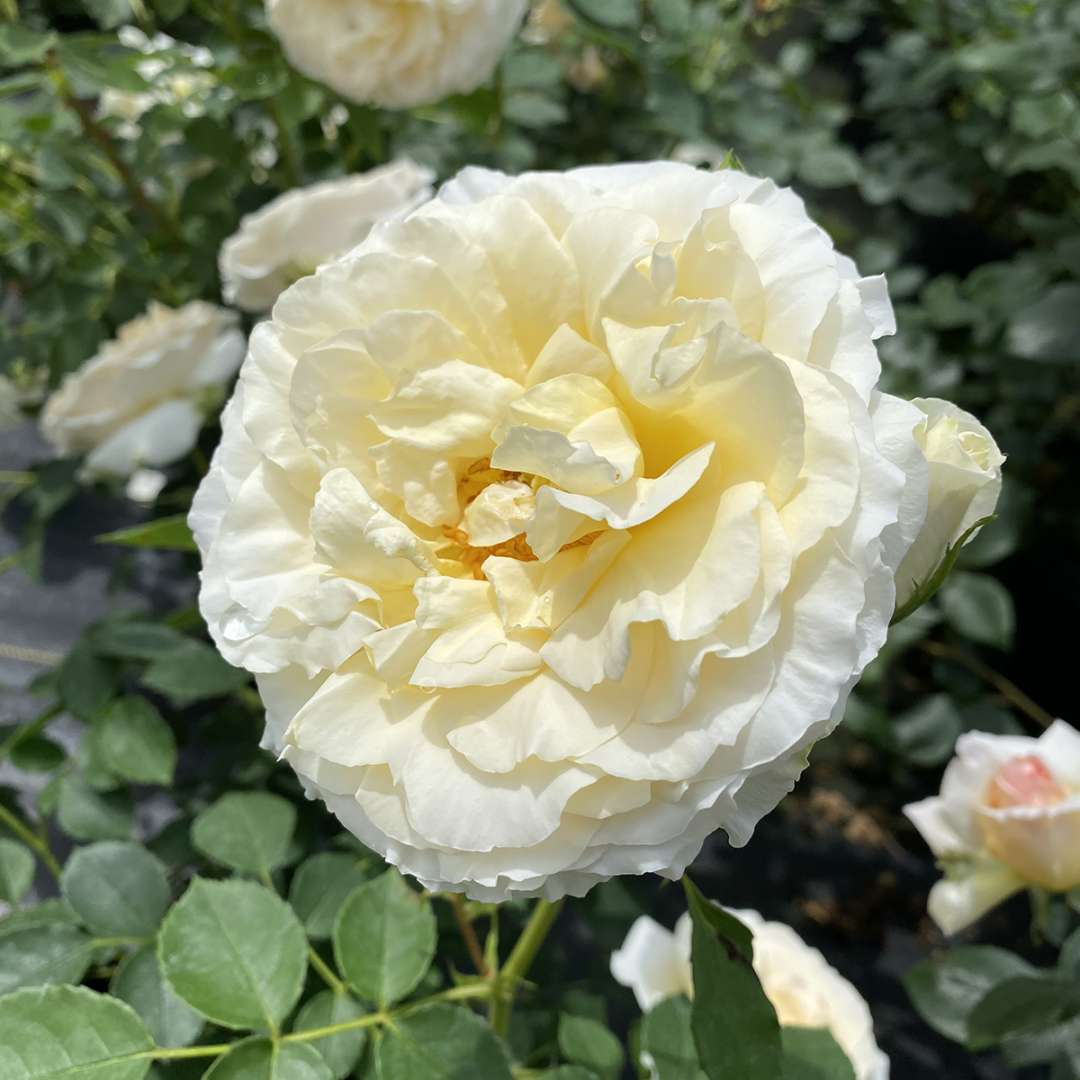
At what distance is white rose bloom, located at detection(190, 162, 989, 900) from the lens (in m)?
0.33

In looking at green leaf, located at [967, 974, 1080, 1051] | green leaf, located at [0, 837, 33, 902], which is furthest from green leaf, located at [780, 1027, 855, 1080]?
green leaf, located at [0, 837, 33, 902]

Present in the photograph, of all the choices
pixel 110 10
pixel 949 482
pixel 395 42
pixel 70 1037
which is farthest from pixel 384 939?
pixel 110 10

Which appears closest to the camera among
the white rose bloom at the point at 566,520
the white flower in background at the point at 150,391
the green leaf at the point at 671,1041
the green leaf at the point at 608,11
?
the white rose bloom at the point at 566,520

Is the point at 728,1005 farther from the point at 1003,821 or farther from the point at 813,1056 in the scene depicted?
the point at 1003,821

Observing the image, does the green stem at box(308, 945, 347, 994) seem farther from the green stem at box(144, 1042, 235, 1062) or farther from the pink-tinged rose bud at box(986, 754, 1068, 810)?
the pink-tinged rose bud at box(986, 754, 1068, 810)

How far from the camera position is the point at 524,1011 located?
723mm

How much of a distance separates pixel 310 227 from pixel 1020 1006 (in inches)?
30.9

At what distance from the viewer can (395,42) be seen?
30.3 inches

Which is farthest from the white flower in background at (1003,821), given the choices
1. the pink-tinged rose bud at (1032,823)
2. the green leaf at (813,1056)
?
the green leaf at (813,1056)

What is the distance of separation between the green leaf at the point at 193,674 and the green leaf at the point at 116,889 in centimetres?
13

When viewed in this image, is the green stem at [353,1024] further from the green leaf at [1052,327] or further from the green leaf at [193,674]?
the green leaf at [1052,327]

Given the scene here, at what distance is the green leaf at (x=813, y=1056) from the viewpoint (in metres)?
0.53

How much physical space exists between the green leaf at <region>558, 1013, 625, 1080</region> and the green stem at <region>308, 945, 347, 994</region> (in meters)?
0.16

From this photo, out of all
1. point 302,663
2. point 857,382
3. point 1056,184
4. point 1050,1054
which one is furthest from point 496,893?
point 1056,184
